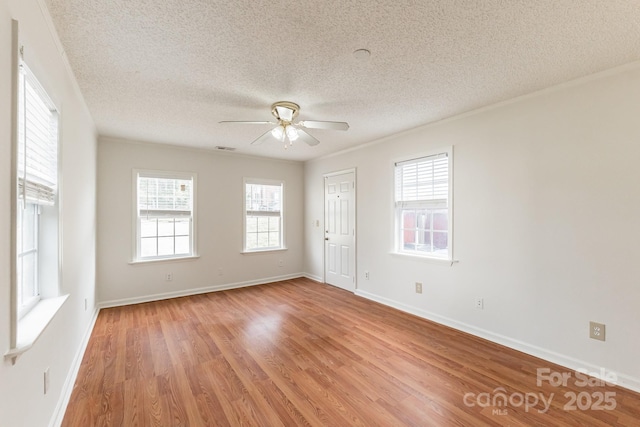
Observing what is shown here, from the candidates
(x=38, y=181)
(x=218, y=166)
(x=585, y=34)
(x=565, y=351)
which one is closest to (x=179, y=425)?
(x=38, y=181)

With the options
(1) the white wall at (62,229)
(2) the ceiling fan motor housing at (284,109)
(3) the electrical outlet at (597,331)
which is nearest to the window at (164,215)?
(1) the white wall at (62,229)

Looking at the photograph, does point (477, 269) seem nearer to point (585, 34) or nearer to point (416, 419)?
point (416, 419)

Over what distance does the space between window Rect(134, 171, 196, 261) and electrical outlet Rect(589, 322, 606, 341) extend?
4.99 metres

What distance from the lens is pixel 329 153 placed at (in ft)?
17.2

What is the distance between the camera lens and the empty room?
165 centimetres

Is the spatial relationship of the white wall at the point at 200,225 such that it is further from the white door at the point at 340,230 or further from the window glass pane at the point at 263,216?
the white door at the point at 340,230

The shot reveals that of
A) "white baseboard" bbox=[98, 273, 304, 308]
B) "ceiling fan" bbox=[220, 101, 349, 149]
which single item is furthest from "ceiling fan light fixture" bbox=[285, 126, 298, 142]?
"white baseboard" bbox=[98, 273, 304, 308]

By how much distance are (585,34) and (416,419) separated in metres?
2.69

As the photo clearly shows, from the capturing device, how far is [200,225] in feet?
16.0

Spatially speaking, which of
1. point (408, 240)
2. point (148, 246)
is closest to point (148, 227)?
point (148, 246)

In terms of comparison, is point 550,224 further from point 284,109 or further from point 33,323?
point 33,323

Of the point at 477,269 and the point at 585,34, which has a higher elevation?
the point at 585,34

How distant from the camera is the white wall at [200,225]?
4164 millimetres

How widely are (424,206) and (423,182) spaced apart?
31 cm
